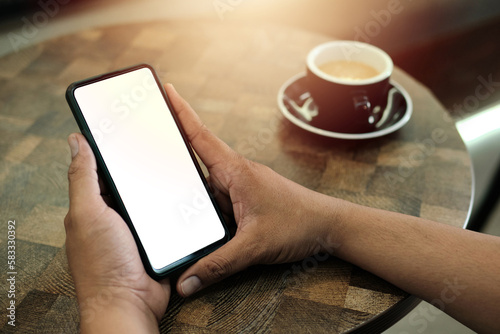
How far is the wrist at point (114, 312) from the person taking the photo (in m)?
0.38

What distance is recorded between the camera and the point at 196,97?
0.69 m

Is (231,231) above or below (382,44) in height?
above

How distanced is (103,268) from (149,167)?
0.12 metres

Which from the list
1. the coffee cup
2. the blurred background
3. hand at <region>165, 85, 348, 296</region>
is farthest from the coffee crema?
the blurred background

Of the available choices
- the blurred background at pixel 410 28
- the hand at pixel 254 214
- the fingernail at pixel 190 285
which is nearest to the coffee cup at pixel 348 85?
the hand at pixel 254 214

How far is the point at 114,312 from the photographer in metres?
0.39

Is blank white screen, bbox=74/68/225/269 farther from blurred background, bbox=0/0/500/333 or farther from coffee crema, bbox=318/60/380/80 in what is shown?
blurred background, bbox=0/0/500/333

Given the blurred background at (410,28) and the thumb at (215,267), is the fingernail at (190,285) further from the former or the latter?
the blurred background at (410,28)

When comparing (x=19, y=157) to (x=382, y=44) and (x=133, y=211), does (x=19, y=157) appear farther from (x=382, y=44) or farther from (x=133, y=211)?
(x=382, y=44)

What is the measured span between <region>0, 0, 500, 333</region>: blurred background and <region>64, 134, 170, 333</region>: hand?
1.14 meters

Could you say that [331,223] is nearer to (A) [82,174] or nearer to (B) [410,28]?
(A) [82,174]

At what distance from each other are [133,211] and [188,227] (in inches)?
2.4

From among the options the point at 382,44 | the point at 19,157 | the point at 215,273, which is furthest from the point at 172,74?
the point at 382,44

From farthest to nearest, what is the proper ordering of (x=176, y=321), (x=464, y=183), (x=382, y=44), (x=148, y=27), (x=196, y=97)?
(x=382, y=44), (x=148, y=27), (x=196, y=97), (x=464, y=183), (x=176, y=321)
